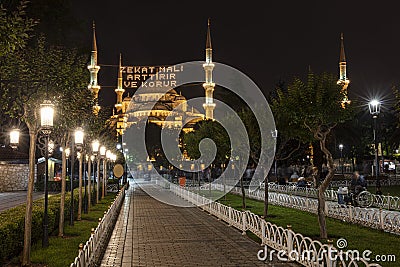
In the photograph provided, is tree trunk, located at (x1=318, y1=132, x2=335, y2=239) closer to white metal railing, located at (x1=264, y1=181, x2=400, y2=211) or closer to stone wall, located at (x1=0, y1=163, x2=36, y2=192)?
white metal railing, located at (x1=264, y1=181, x2=400, y2=211)

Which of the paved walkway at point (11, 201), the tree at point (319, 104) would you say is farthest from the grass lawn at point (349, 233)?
the paved walkway at point (11, 201)

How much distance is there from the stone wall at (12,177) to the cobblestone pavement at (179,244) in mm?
22728

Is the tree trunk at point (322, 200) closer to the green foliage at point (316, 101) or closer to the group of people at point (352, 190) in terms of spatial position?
the green foliage at point (316, 101)

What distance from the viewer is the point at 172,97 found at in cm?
11162

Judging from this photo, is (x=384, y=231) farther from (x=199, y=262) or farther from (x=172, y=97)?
(x=172, y=97)

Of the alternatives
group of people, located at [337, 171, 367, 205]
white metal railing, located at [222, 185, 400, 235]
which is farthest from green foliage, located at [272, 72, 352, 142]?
group of people, located at [337, 171, 367, 205]

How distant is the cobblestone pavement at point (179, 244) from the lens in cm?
1077

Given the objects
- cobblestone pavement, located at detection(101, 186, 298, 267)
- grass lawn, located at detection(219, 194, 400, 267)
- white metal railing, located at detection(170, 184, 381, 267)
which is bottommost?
cobblestone pavement, located at detection(101, 186, 298, 267)

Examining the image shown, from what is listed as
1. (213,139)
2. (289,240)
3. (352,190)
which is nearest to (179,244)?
(289,240)

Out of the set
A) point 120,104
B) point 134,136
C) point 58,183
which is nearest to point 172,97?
point 120,104

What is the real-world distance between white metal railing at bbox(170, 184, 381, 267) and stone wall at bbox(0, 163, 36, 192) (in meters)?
25.1

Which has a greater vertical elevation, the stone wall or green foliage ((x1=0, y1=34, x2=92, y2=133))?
green foliage ((x1=0, y1=34, x2=92, y2=133))

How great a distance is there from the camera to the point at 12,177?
40.1m

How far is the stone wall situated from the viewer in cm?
3900
